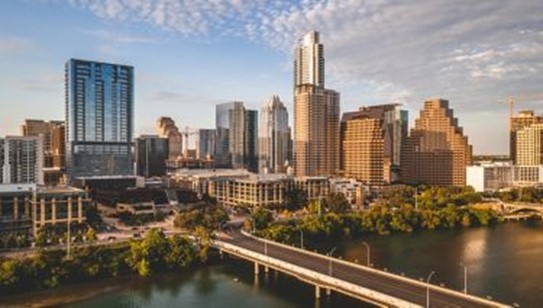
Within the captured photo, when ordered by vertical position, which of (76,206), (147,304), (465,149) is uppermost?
(465,149)

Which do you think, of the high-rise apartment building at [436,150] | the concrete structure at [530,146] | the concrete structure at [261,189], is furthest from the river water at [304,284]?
the concrete structure at [530,146]

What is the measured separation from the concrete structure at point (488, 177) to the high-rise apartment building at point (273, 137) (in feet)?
229

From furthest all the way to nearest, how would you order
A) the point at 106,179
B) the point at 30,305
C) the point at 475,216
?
the point at 106,179 → the point at 475,216 → the point at 30,305

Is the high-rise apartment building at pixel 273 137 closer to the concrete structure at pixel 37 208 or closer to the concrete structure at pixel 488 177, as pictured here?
the concrete structure at pixel 488 177

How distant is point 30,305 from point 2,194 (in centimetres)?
3549

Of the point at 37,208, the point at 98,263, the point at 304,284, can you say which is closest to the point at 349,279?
the point at 304,284

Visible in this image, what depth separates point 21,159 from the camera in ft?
371

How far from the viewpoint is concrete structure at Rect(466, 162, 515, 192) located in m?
140

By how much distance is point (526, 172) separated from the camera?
15000 centimetres

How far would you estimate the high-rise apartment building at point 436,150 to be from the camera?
142625 mm

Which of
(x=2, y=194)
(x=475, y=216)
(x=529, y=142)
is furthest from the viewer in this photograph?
(x=529, y=142)

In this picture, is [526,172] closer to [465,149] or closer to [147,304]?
[465,149]

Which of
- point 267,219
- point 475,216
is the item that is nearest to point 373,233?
point 267,219

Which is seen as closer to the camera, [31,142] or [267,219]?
[267,219]
